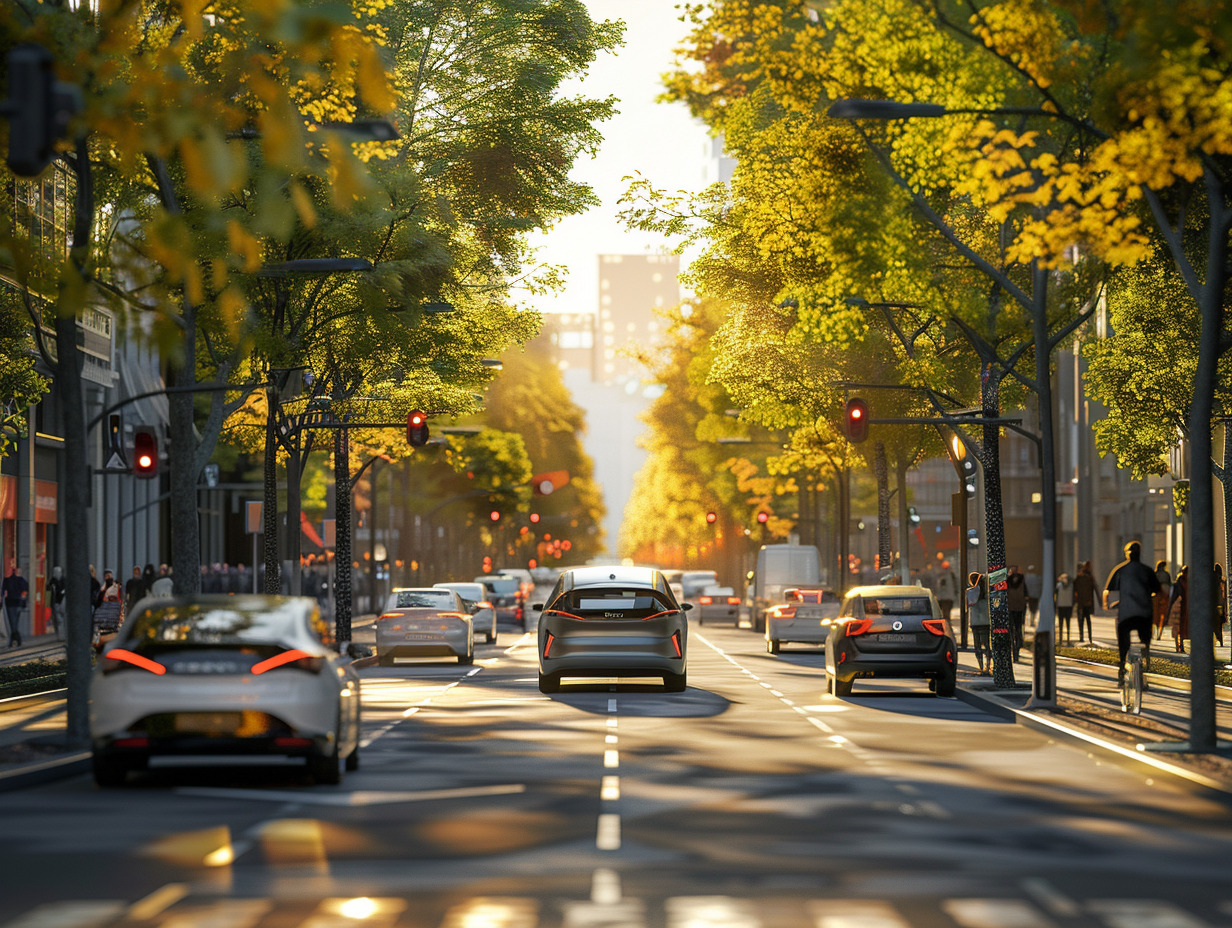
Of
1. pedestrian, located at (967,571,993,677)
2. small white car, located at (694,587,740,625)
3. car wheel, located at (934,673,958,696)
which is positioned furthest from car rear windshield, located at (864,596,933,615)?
small white car, located at (694,587,740,625)

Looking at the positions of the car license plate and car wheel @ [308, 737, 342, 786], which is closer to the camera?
the car license plate

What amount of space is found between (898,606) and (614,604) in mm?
4135

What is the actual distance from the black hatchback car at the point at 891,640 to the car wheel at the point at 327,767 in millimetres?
13308

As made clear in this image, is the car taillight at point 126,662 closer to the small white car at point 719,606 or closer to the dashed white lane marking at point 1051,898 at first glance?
the dashed white lane marking at point 1051,898

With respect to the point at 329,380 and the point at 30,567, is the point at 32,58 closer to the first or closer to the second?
the point at 329,380

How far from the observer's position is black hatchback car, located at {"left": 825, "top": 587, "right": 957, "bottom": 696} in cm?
2812

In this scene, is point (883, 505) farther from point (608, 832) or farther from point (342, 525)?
point (608, 832)

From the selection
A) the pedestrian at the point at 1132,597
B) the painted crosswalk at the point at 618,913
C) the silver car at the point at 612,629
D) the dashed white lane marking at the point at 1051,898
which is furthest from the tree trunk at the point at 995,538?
the painted crosswalk at the point at 618,913

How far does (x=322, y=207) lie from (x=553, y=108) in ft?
37.6

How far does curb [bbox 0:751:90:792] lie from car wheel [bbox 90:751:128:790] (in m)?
0.52

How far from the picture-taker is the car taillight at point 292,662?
15312 mm

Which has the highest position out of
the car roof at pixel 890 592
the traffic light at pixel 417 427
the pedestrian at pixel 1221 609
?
the traffic light at pixel 417 427

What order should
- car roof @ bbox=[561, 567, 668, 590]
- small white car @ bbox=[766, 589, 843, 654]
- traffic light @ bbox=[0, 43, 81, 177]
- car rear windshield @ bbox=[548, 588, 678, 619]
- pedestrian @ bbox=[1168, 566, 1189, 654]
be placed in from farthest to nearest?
small white car @ bbox=[766, 589, 843, 654]
pedestrian @ bbox=[1168, 566, 1189, 654]
car roof @ bbox=[561, 567, 668, 590]
car rear windshield @ bbox=[548, 588, 678, 619]
traffic light @ bbox=[0, 43, 81, 177]

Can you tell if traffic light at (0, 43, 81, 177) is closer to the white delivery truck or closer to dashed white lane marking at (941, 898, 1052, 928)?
dashed white lane marking at (941, 898, 1052, 928)
